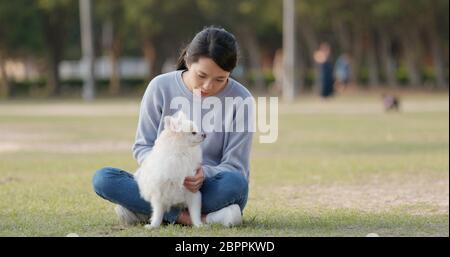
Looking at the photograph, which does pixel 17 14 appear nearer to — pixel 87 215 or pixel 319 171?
pixel 319 171

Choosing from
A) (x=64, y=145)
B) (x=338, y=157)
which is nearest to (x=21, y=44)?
(x=64, y=145)

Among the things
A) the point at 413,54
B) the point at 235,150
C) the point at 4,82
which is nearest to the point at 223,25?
the point at 413,54

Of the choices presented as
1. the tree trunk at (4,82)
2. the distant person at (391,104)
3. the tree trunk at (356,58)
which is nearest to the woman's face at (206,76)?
the distant person at (391,104)

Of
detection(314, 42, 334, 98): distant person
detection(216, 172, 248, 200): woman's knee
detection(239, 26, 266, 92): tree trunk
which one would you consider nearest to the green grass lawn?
detection(216, 172, 248, 200): woman's knee

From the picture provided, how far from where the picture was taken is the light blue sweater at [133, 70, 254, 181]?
8812 millimetres

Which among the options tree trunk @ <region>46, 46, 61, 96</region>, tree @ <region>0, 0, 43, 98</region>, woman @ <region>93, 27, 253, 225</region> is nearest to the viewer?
woman @ <region>93, 27, 253, 225</region>

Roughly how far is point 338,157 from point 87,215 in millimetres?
8325

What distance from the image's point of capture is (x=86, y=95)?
5409cm

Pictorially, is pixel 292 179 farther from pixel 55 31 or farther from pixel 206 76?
pixel 55 31

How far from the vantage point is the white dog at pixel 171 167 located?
26.7ft

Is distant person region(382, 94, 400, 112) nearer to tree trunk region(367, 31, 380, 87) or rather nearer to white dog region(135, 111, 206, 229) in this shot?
white dog region(135, 111, 206, 229)

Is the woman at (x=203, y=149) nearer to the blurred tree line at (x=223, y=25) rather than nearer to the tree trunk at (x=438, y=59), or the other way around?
the blurred tree line at (x=223, y=25)
